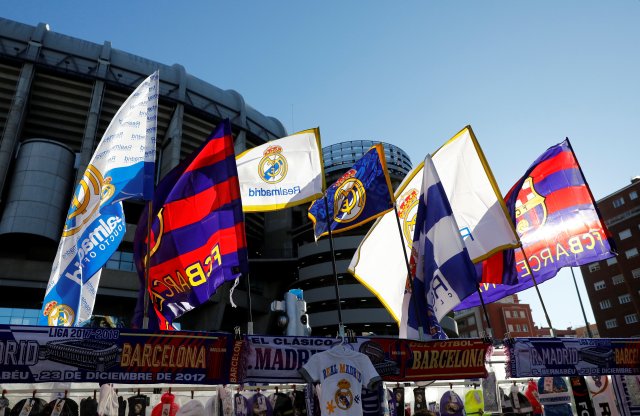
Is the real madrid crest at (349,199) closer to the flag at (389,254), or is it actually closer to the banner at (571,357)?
the flag at (389,254)

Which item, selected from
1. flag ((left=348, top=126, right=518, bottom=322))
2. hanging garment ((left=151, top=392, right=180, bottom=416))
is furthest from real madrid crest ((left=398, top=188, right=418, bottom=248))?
hanging garment ((left=151, top=392, right=180, bottom=416))

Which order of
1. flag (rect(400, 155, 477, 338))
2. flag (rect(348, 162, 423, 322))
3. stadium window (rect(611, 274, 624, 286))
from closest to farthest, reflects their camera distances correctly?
flag (rect(400, 155, 477, 338)), flag (rect(348, 162, 423, 322)), stadium window (rect(611, 274, 624, 286))

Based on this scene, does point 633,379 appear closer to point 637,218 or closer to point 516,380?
point 516,380

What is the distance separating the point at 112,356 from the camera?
7664mm

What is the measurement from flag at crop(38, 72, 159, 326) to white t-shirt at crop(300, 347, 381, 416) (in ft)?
16.3

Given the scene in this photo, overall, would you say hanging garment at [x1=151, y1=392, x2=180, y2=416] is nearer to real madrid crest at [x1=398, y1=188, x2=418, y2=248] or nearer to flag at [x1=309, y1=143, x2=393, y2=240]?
flag at [x1=309, y1=143, x2=393, y2=240]

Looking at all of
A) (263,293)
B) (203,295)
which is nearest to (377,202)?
(203,295)

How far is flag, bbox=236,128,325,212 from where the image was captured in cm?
1290

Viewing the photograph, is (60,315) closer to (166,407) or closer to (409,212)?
(166,407)

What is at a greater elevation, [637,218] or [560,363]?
[637,218]

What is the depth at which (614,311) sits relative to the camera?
232 ft

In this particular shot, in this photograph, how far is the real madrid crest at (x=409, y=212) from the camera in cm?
1411

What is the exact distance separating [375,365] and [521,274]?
6.40 metres

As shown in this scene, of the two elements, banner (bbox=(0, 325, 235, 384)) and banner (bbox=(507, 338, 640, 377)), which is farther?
banner (bbox=(507, 338, 640, 377))
